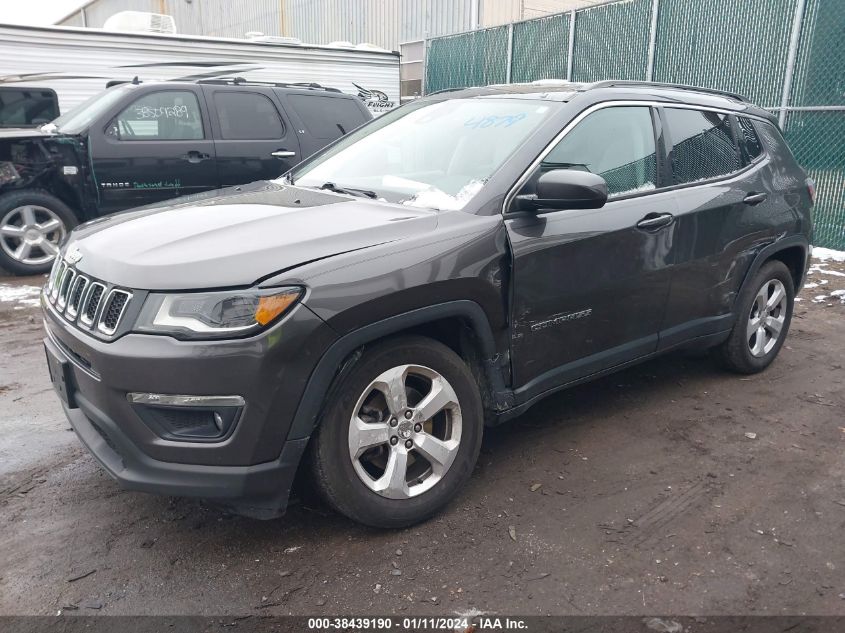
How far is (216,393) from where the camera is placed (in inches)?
93.8

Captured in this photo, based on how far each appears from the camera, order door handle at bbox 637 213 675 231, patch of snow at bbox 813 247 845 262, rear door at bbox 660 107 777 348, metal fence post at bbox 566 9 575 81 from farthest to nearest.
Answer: metal fence post at bbox 566 9 575 81 → patch of snow at bbox 813 247 845 262 → rear door at bbox 660 107 777 348 → door handle at bbox 637 213 675 231

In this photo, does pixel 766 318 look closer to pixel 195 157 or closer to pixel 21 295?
pixel 195 157

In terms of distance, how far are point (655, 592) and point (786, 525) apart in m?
0.82

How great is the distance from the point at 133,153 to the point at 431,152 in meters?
5.02

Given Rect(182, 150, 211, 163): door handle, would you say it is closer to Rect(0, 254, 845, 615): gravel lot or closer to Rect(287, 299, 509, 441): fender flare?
Rect(0, 254, 845, 615): gravel lot

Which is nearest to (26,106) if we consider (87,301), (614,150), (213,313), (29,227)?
(29,227)

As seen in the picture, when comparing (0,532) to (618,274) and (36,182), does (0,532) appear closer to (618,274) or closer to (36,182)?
(618,274)

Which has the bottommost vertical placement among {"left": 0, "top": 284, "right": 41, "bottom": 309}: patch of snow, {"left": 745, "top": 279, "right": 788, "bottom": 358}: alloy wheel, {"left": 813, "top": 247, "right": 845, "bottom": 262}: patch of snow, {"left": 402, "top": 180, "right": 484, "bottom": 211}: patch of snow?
{"left": 813, "top": 247, "right": 845, "bottom": 262}: patch of snow

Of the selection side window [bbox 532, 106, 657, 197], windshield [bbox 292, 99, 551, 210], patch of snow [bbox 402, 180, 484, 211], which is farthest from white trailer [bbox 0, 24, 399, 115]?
patch of snow [bbox 402, 180, 484, 211]

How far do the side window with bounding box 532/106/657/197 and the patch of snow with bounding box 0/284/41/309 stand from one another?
509cm

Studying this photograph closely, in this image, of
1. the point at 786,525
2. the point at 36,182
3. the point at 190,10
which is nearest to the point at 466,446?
the point at 786,525

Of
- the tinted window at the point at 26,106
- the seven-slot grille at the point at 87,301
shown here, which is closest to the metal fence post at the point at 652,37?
the tinted window at the point at 26,106

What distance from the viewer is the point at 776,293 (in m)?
4.68

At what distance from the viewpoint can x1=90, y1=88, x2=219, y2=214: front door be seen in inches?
293
